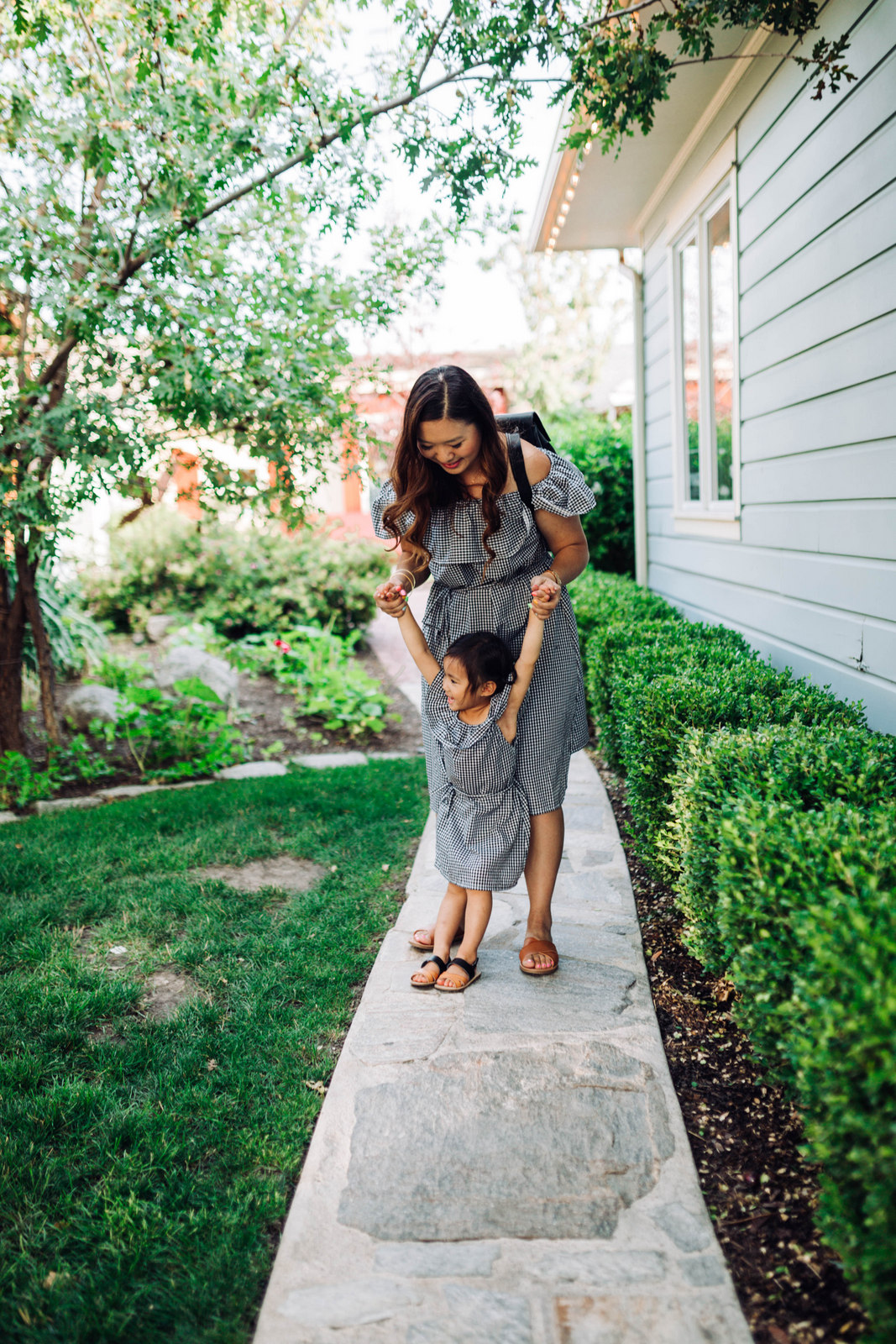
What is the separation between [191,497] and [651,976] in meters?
3.51

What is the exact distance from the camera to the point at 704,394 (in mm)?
5352

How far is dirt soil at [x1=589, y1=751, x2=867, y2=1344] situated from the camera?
1.57m

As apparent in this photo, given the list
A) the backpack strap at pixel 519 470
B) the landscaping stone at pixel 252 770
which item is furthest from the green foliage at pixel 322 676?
the backpack strap at pixel 519 470

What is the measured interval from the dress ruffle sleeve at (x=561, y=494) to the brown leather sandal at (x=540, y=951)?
1.28m

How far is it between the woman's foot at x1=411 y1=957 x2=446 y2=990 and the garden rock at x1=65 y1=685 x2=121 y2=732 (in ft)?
12.3

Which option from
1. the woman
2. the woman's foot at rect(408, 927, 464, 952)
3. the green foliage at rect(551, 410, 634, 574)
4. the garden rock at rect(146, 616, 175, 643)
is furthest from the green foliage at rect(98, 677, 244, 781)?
the green foliage at rect(551, 410, 634, 574)

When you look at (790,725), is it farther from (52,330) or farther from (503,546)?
(52,330)

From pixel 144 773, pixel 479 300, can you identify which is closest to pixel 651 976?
pixel 144 773

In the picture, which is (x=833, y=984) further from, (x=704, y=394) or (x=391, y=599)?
(x=704, y=394)

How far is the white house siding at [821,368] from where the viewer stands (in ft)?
9.63

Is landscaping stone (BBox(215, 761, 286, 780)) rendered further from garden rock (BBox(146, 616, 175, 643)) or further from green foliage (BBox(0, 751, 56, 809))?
garden rock (BBox(146, 616, 175, 643))

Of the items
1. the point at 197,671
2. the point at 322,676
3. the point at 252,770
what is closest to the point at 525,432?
the point at 252,770

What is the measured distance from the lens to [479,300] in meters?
24.6

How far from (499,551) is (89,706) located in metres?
4.17
